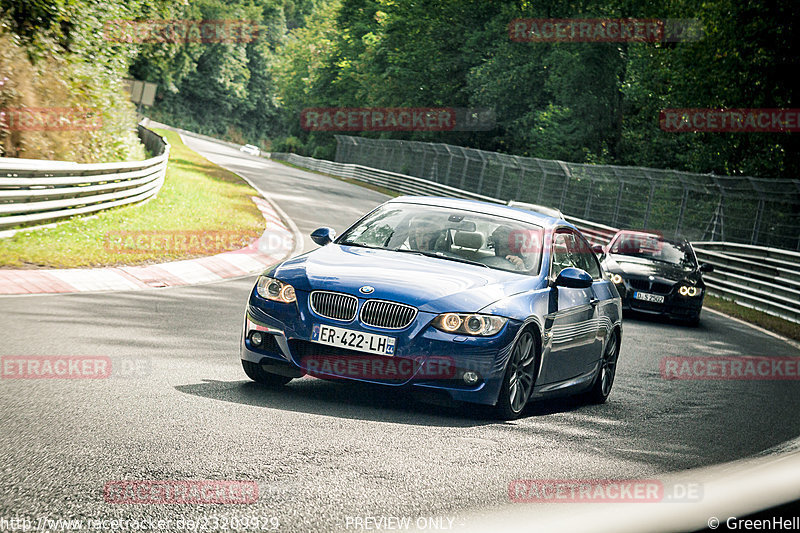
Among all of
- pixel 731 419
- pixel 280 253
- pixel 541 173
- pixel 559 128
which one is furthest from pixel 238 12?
pixel 731 419

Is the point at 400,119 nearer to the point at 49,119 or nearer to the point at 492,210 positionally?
the point at 49,119

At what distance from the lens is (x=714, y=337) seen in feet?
55.1

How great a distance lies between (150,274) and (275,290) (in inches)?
334

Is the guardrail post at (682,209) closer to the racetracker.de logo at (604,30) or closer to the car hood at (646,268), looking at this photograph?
the racetracker.de logo at (604,30)

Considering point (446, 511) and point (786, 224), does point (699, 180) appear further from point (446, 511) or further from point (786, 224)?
point (446, 511)

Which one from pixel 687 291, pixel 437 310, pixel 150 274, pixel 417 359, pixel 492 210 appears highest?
pixel 492 210

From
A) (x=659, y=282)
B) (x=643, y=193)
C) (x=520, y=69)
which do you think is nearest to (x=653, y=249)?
(x=659, y=282)

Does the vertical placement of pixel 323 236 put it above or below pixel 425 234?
below

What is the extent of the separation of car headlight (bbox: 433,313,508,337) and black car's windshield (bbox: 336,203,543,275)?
1.04 meters

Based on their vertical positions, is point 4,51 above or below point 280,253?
above

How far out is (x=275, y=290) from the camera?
7.36m

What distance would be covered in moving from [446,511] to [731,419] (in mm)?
5018

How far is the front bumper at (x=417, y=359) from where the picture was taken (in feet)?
22.7

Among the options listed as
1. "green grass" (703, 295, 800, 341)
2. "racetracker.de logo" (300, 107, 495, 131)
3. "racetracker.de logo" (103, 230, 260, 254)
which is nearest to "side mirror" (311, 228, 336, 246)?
"racetracker.de logo" (103, 230, 260, 254)
